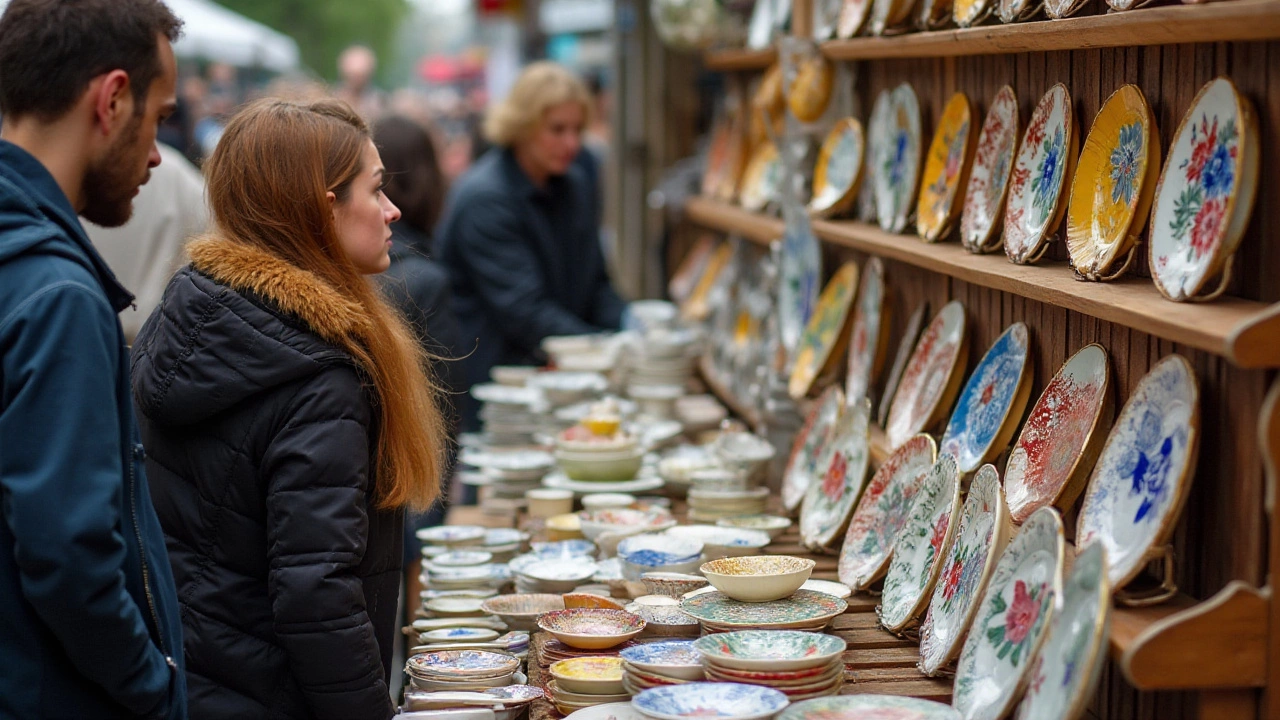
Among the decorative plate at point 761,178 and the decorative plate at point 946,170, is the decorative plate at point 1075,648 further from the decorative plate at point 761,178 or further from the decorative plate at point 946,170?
the decorative plate at point 761,178

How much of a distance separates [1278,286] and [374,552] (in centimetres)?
143

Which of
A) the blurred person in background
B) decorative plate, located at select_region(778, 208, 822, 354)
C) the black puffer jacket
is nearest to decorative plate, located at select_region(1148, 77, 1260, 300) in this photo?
the black puffer jacket

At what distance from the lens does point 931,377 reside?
2941 mm

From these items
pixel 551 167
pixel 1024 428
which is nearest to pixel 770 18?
pixel 551 167

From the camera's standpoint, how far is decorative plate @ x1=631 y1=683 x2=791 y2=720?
1.93 metres

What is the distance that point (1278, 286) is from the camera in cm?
177

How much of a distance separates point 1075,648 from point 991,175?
128 centimetres

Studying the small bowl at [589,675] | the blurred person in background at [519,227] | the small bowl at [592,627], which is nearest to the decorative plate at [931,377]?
the small bowl at [592,627]

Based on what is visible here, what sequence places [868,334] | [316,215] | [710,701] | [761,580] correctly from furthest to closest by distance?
[868,334] → [761,580] → [316,215] → [710,701]

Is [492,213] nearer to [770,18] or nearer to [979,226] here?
[770,18]

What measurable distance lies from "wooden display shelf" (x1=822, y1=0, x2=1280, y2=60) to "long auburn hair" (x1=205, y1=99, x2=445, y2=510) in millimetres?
1108

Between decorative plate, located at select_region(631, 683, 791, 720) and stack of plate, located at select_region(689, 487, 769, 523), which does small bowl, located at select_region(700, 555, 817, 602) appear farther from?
stack of plate, located at select_region(689, 487, 769, 523)

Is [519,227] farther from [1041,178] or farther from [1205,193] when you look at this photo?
[1205,193]

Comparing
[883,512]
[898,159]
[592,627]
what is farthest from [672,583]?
[898,159]
